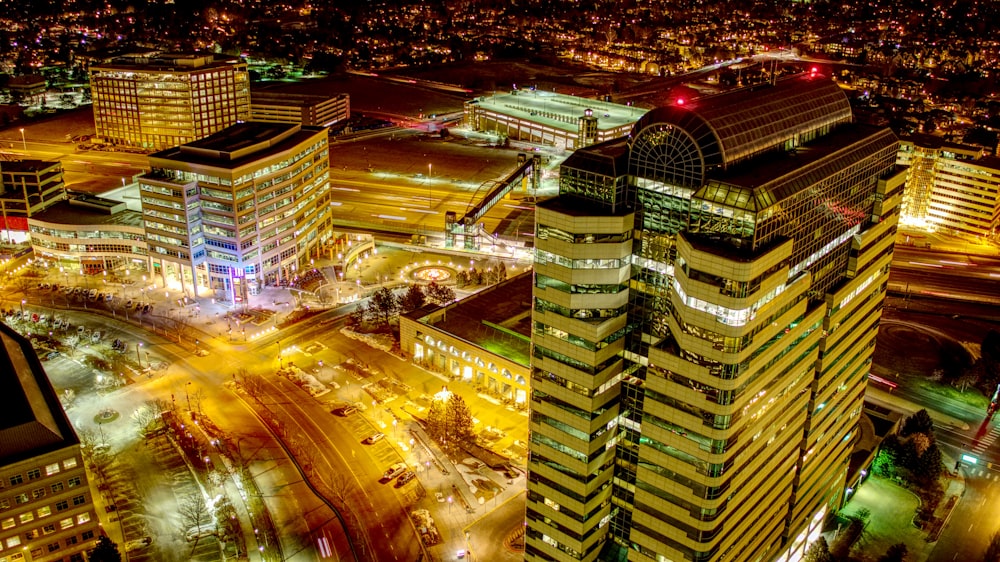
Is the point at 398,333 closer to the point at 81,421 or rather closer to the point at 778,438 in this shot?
the point at 81,421

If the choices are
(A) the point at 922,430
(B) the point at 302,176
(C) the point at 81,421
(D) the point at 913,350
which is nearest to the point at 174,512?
(C) the point at 81,421

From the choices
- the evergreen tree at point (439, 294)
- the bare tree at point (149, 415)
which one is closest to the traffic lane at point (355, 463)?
the bare tree at point (149, 415)

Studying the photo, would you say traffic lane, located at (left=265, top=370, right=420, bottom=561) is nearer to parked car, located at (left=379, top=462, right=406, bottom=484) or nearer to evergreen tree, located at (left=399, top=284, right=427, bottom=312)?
A: parked car, located at (left=379, top=462, right=406, bottom=484)

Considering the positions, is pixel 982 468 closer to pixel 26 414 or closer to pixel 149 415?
pixel 149 415

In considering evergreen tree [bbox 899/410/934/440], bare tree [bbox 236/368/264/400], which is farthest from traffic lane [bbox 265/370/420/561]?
evergreen tree [bbox 899/410/934/440]

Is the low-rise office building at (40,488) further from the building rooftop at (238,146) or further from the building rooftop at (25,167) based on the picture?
the building rooftop at (25,167)

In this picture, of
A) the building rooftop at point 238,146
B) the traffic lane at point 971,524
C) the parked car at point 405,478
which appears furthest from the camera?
the building rooftop at point 238,146

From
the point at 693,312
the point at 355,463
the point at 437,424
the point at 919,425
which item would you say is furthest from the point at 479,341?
the point at 693,312
